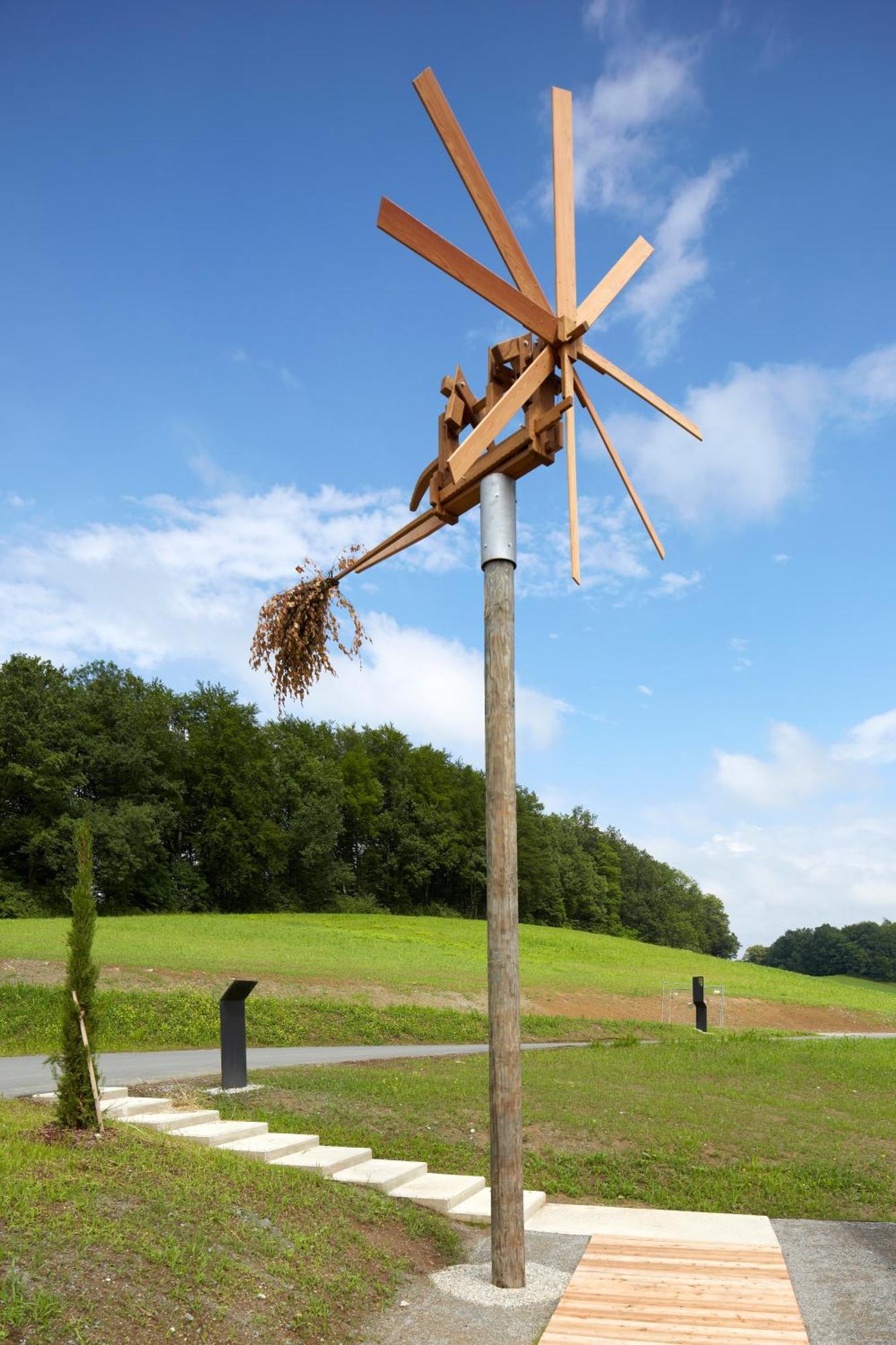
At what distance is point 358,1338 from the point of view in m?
5.41

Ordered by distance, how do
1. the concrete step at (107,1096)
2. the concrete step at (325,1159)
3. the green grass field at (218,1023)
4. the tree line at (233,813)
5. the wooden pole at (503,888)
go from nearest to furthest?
1. the wooden pole at (503,888)
2. the concrete step at (325,1159)
3. the concrete step at (107,1096)
4. the green grass field at (218,1023)
5. the tree line at (233,813)

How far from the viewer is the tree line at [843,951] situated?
356 ft

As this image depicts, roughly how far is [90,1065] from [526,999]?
21.3 meters

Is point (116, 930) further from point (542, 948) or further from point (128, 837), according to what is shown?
point (542, 948)

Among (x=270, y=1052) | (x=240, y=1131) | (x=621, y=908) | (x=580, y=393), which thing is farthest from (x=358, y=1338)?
(x=621, y=908)

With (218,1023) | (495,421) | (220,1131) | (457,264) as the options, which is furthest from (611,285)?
(218,1023)

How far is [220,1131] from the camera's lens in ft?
28.2

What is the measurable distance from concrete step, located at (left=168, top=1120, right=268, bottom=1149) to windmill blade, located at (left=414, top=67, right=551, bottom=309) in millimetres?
7004

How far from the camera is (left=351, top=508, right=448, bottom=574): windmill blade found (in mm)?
7785

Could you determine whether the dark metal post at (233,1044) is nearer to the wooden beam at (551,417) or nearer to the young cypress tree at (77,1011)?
the young cypress tree at (77,1011)

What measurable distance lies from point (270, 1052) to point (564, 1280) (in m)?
11.4

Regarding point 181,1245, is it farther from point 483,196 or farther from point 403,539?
point 483,196

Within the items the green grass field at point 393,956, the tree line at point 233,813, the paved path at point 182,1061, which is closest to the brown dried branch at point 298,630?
the paved path at point 182,1061

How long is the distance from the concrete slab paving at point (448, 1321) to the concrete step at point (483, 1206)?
1.09m
